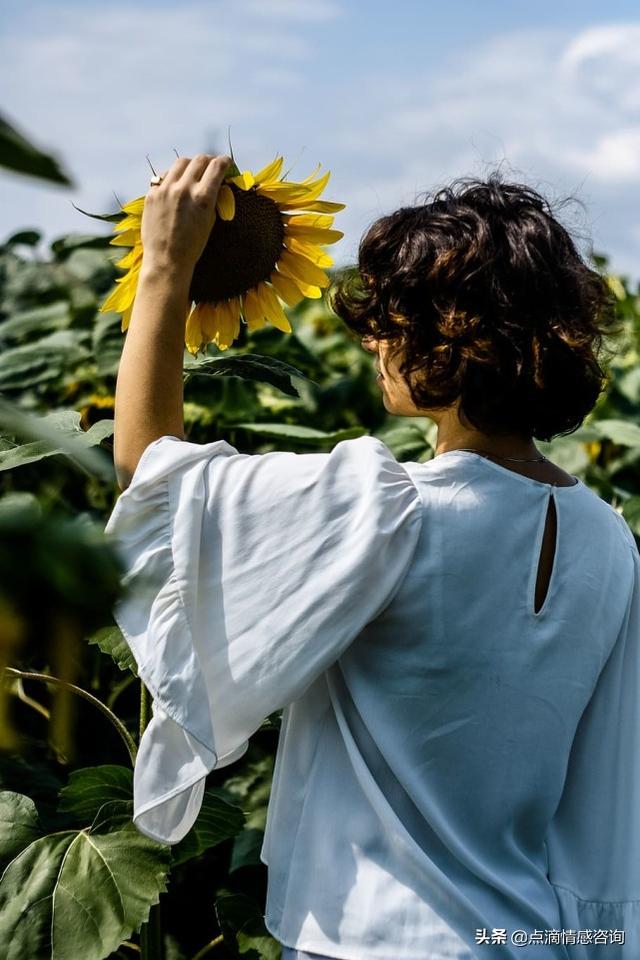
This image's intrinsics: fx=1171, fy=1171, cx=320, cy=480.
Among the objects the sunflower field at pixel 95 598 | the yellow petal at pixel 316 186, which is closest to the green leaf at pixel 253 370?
the sunflower field at pixel 95 598

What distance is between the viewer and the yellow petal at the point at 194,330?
1.26 meters

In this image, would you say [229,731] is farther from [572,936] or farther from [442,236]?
[442,236]

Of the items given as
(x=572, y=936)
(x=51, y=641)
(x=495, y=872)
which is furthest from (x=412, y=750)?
(x=51, y=641)

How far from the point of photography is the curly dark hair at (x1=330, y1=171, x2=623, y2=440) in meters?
1.15

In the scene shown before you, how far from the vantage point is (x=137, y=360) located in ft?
3.58

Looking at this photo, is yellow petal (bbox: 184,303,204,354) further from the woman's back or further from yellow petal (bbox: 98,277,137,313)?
the woman's back

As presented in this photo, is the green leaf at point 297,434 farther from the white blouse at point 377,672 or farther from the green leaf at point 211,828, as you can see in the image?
the white blouse at point 377,672

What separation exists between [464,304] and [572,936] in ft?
2.07

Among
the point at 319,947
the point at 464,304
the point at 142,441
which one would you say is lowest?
the point at 319,947

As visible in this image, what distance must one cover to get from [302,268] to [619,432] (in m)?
1.37

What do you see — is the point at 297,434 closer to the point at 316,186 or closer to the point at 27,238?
the point at 316,186

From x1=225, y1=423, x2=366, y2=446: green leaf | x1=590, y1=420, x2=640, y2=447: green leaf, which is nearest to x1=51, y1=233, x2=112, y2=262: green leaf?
x1=225, y1=423, x2=366, y2=446: green leaf

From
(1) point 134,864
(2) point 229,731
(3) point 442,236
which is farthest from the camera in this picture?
(1) point 134,864

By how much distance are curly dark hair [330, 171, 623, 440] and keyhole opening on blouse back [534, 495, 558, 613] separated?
10cm
